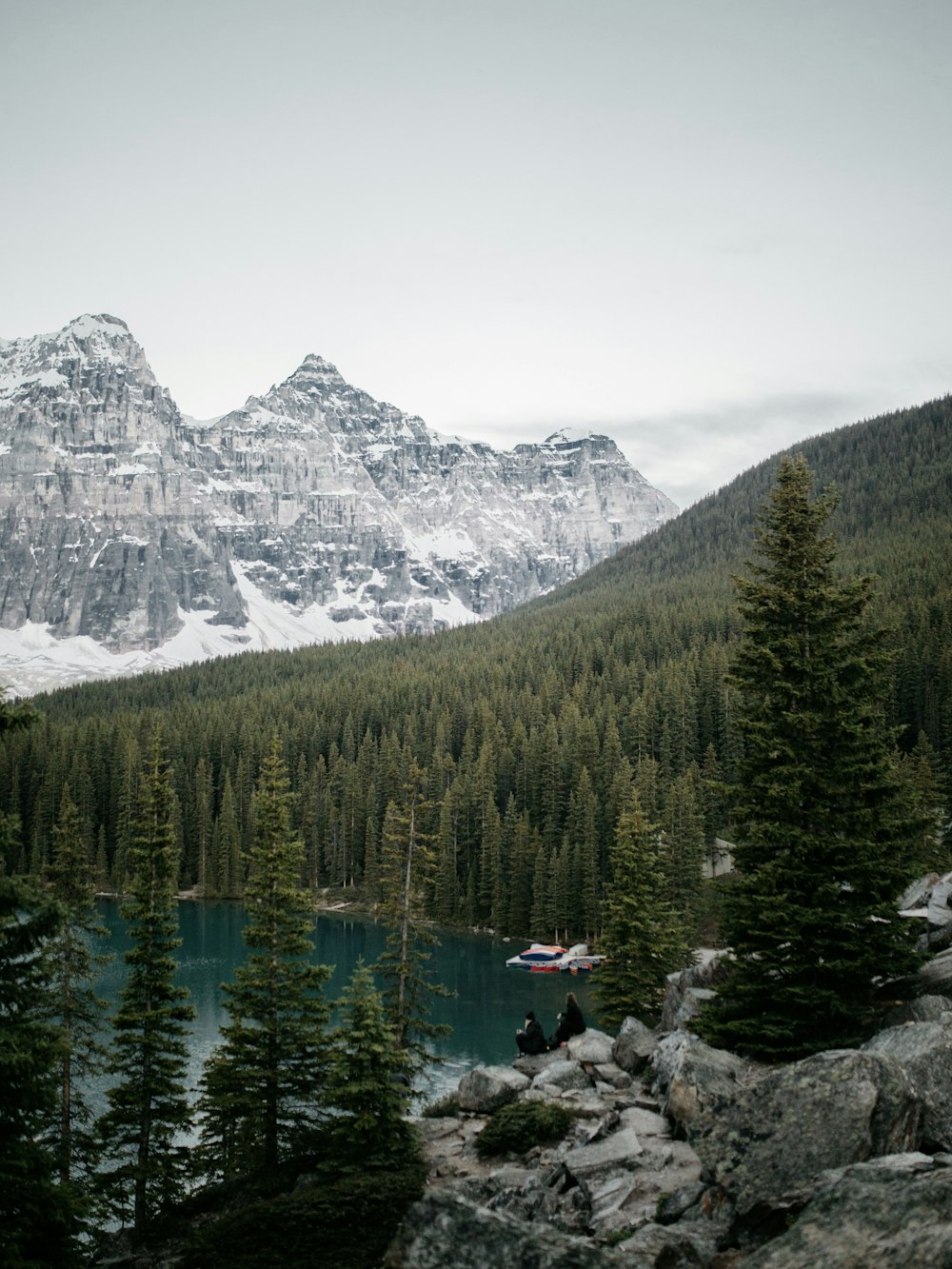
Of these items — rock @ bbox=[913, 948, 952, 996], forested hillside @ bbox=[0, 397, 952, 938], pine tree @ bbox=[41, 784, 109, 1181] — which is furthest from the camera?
forested hillside @ bbox=[0, 397, 952, 938]

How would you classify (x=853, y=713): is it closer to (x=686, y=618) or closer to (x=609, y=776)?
(x=609, y=776)

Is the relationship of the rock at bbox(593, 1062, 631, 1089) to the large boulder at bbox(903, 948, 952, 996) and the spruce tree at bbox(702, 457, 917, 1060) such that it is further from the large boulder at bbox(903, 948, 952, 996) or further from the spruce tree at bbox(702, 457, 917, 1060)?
the large boulder at bbox(903, 948, 952, 996)

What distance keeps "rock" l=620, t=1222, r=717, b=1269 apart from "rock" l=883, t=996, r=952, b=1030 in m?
6.92

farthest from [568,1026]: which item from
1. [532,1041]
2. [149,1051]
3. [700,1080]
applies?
[149,1051]

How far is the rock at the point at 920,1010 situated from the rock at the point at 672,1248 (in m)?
6.92

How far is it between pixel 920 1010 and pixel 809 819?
445 centimetres

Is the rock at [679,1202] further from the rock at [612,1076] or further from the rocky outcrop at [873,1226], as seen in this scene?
the rock at [612,1076]

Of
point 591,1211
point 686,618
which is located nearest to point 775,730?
point 591,1211

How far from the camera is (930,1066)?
14.1 meters

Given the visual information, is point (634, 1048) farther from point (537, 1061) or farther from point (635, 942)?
point (635, 942)

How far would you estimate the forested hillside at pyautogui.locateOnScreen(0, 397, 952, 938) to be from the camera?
8800 centimetres

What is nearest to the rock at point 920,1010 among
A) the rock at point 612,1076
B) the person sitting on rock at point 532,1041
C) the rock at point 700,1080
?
the rock at point 700,1080

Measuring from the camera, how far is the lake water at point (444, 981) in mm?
51094

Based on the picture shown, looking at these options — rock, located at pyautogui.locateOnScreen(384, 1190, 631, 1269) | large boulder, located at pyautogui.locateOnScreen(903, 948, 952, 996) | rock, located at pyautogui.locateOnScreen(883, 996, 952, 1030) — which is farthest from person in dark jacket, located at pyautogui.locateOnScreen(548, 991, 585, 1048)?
rock, located at pyautogui.locateOnScreen(384, 1190, 631, 1269)
